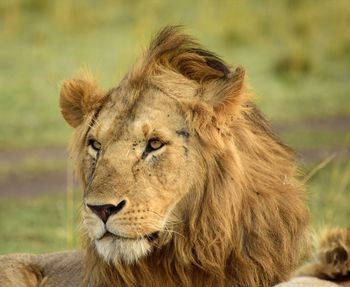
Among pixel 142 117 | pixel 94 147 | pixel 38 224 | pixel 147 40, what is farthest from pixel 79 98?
pixel 147 40

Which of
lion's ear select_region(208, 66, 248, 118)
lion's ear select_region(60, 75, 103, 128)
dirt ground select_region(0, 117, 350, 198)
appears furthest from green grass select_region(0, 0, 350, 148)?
lion's ear select_region(208, 66, 248, 118)

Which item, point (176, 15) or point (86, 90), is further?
point (176, 15)

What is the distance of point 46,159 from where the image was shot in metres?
11.1

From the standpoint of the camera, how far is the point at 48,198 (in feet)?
31.9

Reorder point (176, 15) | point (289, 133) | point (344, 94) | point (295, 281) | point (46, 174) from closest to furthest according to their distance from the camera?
1. point (295, 281)
2. point (46, 174)
3. point (289, 133)
4. point (344, 94)
5. point (176, 15)

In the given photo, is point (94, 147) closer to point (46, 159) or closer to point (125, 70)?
point (46, 159)

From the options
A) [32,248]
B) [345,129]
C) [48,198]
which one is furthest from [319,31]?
[32,248]

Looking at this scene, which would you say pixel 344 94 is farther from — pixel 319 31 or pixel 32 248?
pixel 32 248

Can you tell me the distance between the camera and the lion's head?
14.8 ft

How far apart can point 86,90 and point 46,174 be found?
5.81 m

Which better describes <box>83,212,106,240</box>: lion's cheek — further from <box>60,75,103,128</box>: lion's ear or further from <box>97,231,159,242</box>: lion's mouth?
<box>60,75,103,128</box>: lion's ear

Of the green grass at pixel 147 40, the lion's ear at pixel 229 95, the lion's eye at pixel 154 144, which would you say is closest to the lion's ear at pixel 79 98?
the lion's eye at pixel 154 144

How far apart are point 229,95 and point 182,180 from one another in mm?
384

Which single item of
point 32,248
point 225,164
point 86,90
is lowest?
point 32,248
